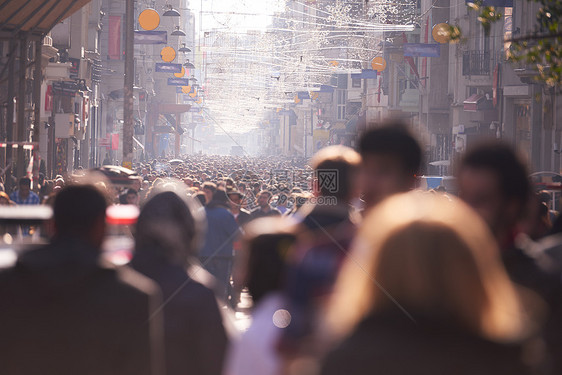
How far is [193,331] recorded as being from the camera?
4684 millimetres

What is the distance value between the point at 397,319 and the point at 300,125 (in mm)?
141965

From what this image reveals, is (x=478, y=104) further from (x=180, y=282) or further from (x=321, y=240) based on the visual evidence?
(x=321, y=240)

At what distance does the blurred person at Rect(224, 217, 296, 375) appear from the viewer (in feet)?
11.9

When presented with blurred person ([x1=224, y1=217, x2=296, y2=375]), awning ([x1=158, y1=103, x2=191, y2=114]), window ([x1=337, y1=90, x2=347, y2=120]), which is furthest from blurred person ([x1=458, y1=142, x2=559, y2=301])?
window ([x1=337, y1=90, x2=347, y2=120])

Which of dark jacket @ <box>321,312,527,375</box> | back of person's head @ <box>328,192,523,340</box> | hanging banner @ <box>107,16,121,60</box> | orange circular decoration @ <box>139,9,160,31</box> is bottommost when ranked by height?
dark jacket @ <box>321,312,527,375</box>

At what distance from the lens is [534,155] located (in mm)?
35906

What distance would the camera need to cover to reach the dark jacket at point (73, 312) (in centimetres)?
409

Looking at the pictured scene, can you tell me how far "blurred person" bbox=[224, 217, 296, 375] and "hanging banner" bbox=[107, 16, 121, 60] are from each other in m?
59.6

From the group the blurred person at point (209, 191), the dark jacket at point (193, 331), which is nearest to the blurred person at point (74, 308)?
the dark jacket at point (193, 331)

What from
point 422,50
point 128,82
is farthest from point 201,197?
point 422,50

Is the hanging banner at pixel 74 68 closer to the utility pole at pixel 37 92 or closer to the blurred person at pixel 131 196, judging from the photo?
the utility pole at pixel 37 92

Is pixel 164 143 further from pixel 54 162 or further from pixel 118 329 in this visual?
pixel 118 329

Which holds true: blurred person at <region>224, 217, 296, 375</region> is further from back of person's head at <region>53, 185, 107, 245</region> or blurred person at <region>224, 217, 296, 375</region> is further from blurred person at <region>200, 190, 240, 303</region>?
blurred person at <region>200, 190, 240, 303</region>

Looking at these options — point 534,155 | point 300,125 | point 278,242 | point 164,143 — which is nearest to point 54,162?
point 534,155
